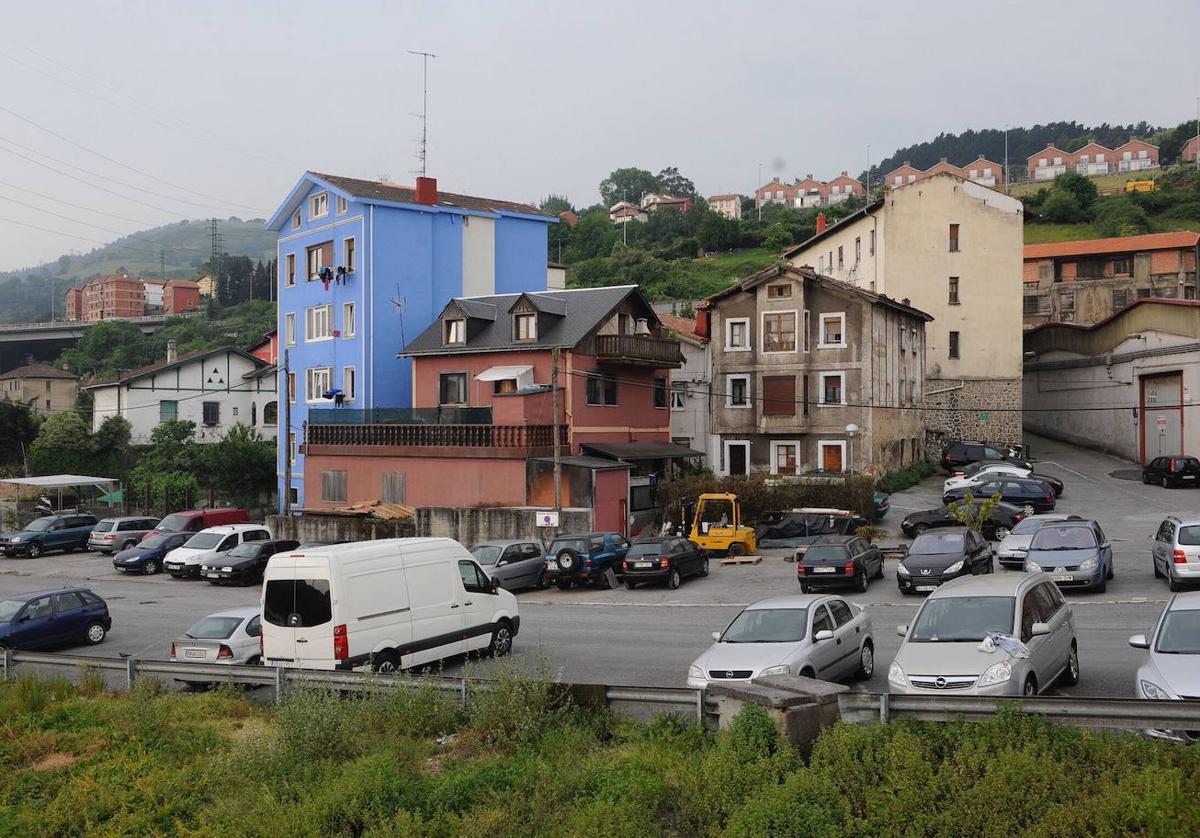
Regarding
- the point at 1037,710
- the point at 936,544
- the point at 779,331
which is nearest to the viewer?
the point at 1037,710

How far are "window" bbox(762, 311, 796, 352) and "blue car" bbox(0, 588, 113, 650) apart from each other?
31.6m

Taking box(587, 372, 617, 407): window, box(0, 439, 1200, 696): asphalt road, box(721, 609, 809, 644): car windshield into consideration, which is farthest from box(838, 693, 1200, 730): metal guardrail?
box(587, 372, 617, 407): window

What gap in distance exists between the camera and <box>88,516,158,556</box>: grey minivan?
42.8m

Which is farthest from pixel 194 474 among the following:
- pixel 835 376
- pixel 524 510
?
pixel 835 376

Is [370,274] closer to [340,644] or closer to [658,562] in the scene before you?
[658,562]

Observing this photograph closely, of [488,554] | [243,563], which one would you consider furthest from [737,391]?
[243,563]

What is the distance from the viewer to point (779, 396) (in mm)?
47500

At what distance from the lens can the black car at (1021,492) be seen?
3634 centimetres

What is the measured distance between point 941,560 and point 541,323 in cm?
2279

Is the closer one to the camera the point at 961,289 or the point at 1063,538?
the point at 1063,538

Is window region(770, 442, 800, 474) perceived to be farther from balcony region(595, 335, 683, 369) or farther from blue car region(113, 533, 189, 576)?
blue car region(113, 533, 189, 576)

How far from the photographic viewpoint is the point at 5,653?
18.2m

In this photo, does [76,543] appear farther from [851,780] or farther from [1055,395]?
[1055,395]

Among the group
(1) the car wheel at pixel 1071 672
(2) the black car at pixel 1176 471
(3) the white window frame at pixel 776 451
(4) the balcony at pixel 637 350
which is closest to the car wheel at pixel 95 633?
(1) the car wheel at pixel 1071 672
